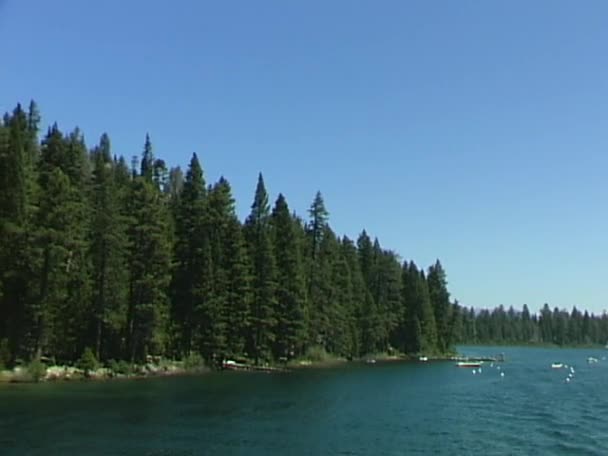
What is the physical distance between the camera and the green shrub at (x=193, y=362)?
85.6m

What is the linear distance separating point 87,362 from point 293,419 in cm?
3109

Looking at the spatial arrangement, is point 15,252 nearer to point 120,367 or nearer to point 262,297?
point 120,367

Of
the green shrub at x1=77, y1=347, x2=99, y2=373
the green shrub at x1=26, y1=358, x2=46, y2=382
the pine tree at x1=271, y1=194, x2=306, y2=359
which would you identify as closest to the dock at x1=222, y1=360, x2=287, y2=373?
the pine tree at x1=271, y1=194, x2=306, y2=359

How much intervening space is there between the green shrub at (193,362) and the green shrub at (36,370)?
22122mm

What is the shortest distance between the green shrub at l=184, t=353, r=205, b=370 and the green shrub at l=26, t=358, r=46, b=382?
72.6 ft

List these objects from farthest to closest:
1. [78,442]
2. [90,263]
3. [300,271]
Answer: [300,271] → [90,263] → [78,442]

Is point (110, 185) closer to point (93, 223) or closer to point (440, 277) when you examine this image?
point (93, 223)

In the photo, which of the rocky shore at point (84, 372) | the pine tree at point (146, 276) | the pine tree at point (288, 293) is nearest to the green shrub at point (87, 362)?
the rocky shore at point (84, 372)

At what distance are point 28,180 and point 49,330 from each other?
1567 cm

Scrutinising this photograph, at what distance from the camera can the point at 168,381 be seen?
2862 inches

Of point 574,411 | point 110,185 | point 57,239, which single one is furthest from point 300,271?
point 574,411

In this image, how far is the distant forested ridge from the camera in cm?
6944

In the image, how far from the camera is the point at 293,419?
48.6 m

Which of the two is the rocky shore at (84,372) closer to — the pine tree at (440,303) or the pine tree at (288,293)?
the pine tree at (288,293)
